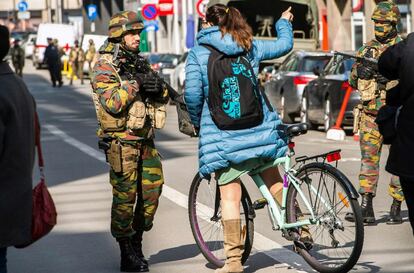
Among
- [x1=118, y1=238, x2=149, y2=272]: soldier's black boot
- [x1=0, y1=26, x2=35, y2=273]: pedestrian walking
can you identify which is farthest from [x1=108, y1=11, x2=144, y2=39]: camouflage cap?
[x1=0, y1=26, x2=35, y2=273]: pedestrian walking

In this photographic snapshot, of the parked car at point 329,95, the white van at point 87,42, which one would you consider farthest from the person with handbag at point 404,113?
the white van at point 87,42

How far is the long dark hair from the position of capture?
8.78 metres

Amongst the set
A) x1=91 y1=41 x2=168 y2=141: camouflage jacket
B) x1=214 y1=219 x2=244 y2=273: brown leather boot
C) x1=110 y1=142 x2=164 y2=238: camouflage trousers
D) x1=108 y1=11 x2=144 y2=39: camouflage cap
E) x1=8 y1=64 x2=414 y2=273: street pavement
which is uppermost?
x1=108 y1=11 x2=144 y2=39: camouflage cap

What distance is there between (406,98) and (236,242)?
1884mm

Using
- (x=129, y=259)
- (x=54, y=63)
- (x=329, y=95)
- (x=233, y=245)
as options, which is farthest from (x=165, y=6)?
(x=233, y=245)

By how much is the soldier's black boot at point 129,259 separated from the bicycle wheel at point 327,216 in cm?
114

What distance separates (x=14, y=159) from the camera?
23.2 feet

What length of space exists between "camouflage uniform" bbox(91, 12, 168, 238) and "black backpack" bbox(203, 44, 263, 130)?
0.71 meters

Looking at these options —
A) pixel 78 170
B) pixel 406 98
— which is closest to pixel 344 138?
pixel 78 170

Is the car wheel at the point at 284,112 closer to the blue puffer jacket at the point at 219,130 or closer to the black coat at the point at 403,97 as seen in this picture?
the blue puffer jacket at the point at 219,130

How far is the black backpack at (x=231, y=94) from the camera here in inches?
346

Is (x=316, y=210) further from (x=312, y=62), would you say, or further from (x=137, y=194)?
(x=312, y=62)

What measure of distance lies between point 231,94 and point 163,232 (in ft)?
10.5

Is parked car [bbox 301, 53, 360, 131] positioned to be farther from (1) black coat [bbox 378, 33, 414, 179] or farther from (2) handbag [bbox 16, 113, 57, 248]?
(2) handbag [bbox 16, 113, 57, 248]
